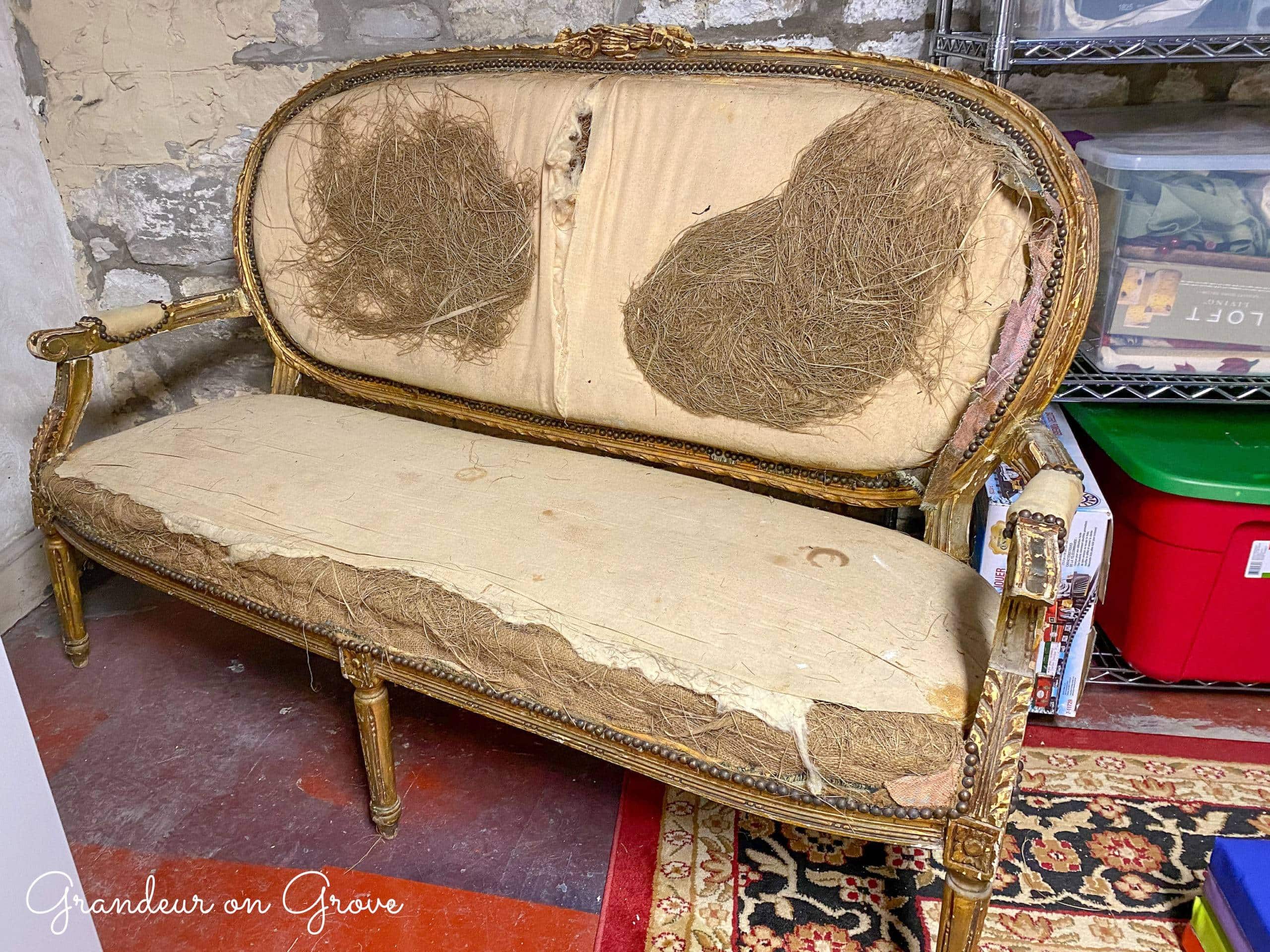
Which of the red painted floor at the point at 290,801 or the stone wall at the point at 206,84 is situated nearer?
the red painted floor at the point at 290,801

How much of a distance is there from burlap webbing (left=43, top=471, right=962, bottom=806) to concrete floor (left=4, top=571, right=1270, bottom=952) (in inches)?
16.3

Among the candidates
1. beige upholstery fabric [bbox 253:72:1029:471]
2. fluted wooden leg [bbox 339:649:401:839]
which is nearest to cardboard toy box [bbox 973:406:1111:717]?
beige upholstery fabric [bbox 253:72:1029:471]

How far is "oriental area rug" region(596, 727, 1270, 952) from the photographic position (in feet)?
4.78

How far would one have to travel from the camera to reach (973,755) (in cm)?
113

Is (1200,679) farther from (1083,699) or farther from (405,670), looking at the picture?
(405,670)

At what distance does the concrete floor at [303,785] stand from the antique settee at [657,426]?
0.40ft

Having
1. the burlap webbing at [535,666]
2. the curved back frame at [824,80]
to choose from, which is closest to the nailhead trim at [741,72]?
the curved back frame at [824,80]

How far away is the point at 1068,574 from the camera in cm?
177

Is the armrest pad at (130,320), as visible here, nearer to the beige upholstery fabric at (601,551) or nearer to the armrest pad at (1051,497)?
the beige upholstery fabric at (601,551)

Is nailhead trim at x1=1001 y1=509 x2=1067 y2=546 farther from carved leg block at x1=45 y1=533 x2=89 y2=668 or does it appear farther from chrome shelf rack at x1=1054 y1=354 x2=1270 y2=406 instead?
carved leg block at x1=45 y1=533 x2=89 y2=668

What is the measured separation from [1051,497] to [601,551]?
65cm

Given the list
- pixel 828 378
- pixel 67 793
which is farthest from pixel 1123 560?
pixel 67 793

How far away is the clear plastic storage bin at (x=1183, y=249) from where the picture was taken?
5.38 feet

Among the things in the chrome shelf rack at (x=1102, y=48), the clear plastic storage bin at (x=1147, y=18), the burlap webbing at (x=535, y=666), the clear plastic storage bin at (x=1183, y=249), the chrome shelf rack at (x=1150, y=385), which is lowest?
the burlap webbing at (x=535, y=666)
